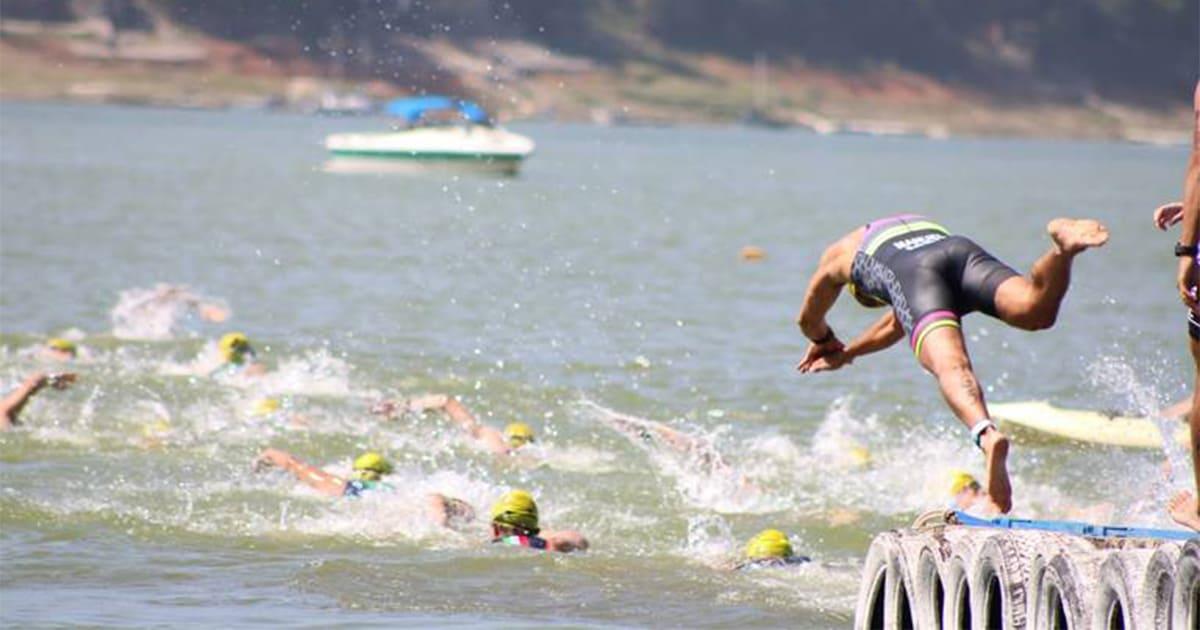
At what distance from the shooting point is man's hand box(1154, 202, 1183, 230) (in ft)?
33.7

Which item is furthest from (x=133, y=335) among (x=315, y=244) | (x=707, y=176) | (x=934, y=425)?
(x=707, y=176)

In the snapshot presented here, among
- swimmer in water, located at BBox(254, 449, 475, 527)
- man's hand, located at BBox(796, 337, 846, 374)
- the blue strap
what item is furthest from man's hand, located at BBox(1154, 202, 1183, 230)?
swimmer in water, located at BBox(254, 449, 475, 527)

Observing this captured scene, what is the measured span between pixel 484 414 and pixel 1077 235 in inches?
515

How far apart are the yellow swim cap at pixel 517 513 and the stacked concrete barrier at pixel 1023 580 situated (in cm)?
459

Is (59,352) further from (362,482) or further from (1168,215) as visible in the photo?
(1168,215)

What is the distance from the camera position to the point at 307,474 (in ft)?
55.7

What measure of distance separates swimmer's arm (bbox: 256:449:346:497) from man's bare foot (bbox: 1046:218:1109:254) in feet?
26.7

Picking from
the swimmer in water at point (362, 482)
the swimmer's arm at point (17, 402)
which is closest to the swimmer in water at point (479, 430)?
the swimmer in water at point (362, 482)

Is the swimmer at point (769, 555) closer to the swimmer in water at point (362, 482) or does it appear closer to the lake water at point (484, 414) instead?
the lake water at point (484, 414)

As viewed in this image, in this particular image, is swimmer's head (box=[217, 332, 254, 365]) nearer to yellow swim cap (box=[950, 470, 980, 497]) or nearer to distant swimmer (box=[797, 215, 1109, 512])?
yellow swim cap (box=[950, 470, 980, 497])

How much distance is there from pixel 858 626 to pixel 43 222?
37.4m

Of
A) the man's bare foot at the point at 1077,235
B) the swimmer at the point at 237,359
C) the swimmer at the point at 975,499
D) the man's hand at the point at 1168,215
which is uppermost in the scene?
the swimmer at the point at 237,359

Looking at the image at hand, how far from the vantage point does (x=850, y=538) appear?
16.6 m

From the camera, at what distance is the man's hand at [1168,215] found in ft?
33.7
